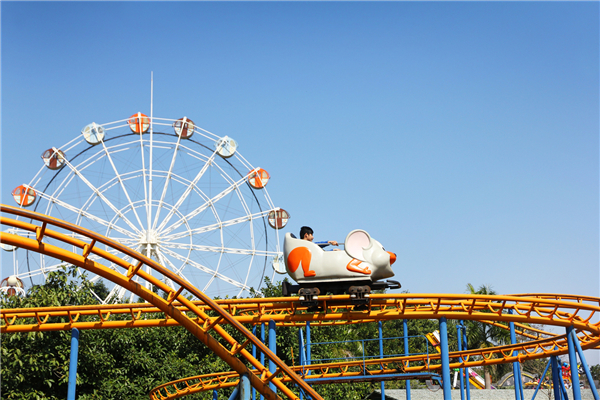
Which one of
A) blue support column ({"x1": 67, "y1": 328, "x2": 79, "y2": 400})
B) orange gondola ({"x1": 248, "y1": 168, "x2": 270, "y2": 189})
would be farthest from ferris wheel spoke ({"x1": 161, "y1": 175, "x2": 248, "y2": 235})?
blue support column ({"x1": 67, "y1": 328, "x2": 79, "y2": 400})

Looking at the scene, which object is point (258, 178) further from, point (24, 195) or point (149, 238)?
point (24, 195)

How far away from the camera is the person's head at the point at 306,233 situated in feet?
32.9

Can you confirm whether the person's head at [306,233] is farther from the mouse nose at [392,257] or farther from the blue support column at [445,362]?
the blue support column at [445,362]

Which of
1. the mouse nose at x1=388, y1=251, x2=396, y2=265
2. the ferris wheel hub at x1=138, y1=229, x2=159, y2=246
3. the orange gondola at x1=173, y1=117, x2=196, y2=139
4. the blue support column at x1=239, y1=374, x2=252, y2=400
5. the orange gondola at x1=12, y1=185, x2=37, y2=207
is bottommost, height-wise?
the blue support column at x1=239, y1=374, x2=252, y2=400

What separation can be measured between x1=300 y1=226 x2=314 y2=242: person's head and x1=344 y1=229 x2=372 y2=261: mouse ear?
35.8 inches

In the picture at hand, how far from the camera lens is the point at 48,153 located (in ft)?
75.0

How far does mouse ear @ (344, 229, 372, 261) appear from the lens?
30.4 ft

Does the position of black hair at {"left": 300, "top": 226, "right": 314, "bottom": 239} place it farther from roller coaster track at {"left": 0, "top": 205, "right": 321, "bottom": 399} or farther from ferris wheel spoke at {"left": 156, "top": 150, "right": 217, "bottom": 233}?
ferris wheel spoke at {"left": 156, "top": 150, "right": 217, "bottom": 233}

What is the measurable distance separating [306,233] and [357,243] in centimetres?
108

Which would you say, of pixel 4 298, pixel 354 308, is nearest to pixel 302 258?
pixel 354 308

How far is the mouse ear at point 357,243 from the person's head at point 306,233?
0.91 metres

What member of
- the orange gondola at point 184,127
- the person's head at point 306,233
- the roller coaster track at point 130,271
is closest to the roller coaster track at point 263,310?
the roller coaster track at point 130,271

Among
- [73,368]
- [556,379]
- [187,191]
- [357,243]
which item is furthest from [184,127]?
[556,379]

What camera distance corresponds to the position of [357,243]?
30.6 ft
